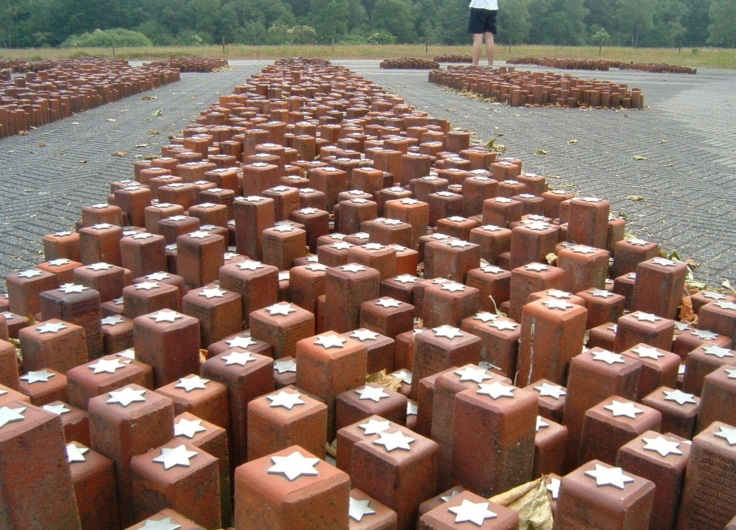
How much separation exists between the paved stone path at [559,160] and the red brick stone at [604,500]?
2.54 metres

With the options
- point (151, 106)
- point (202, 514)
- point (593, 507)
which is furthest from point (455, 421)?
point (151, 106)

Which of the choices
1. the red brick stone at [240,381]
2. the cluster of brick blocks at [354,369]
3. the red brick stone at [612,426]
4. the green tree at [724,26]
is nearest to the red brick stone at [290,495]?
the cluster of brick blocks at [354,369]

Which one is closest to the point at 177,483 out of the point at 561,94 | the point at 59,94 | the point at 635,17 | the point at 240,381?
the point at 240,381

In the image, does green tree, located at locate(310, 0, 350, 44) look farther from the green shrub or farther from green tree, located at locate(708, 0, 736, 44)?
green tree, located at locate(708, 0, 736, 44)

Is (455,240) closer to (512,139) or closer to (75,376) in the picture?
(75,376)

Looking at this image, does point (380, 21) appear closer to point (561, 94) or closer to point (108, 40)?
point (108, 40)

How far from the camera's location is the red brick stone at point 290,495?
1533mm

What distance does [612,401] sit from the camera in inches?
87.4

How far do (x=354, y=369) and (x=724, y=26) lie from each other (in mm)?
82237

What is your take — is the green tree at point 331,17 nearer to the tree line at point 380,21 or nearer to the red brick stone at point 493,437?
the tree line at point 380,21

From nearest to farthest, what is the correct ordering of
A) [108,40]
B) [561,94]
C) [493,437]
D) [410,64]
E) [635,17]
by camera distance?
[493,437] → [561,94] → [410,64] → [108,40] → [635,17]

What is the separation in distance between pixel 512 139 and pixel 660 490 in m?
7.53

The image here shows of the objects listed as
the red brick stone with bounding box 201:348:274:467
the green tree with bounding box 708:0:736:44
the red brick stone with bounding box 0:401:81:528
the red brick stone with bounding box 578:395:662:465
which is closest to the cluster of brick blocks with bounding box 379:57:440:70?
the red brick stone with bounding box 201:348:274:467

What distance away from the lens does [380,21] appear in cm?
7912
